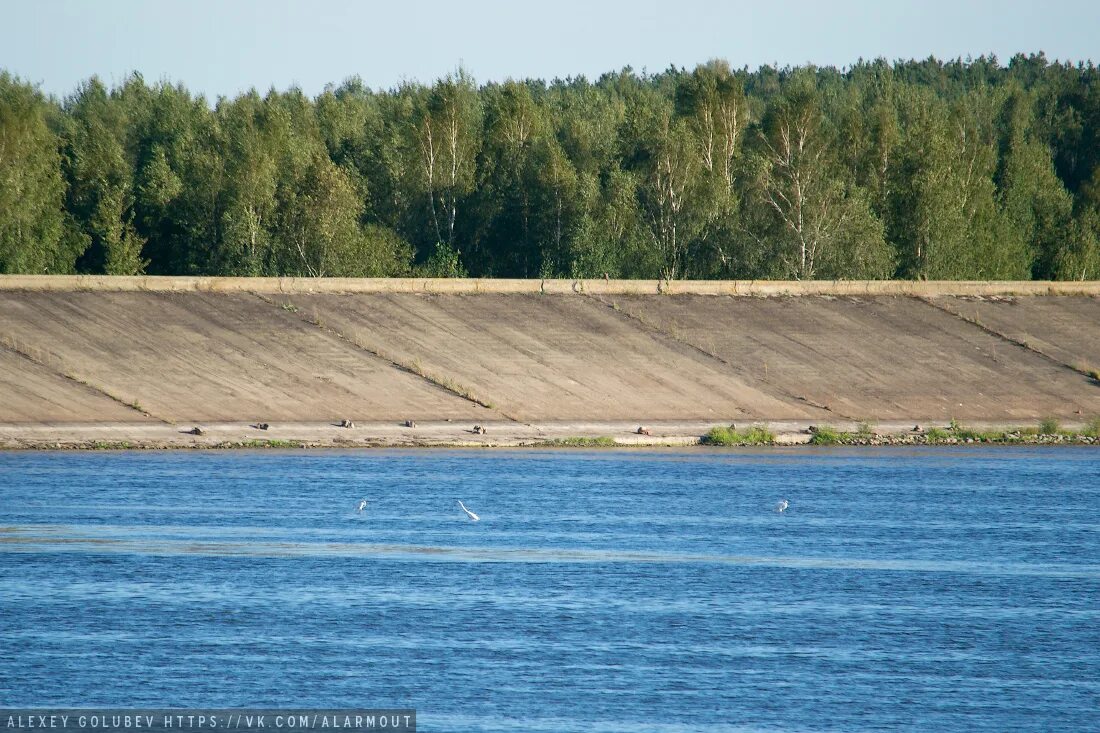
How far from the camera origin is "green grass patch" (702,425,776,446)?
53.5 meters

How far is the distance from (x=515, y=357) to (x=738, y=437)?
10469mm

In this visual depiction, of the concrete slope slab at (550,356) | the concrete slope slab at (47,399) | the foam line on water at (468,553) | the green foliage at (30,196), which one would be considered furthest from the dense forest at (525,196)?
the foam line on water at (468,553)

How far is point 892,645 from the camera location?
981 inches

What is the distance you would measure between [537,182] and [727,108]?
1539cm

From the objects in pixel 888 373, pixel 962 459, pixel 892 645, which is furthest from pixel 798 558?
pixel 888 373

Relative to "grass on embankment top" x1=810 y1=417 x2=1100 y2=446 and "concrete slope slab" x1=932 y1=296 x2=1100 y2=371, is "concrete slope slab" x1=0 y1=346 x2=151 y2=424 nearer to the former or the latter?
"grass on embankment top" x1=810 y1=417 x2=1100 y2=446

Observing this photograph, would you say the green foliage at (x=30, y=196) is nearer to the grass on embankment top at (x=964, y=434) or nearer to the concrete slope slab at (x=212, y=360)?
the concrete slope slab at (x=212, y=360)

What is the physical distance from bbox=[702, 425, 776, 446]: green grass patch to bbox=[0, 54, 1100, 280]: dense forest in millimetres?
24909

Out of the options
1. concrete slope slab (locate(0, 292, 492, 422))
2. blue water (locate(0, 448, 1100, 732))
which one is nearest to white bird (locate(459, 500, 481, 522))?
blue water (locate(0, 448, 1100, 732))

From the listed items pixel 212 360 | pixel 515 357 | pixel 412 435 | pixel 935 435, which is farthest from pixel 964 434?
pixel 212 360

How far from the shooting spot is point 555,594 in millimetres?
28203

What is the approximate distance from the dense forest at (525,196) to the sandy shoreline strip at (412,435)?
23.4m

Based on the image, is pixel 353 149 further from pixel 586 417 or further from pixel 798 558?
pixel 798 558

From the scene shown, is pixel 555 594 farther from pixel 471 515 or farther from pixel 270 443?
pixel 270 443
